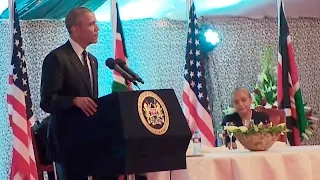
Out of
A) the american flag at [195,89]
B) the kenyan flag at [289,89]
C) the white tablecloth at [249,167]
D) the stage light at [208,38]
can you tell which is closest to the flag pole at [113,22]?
the american flag at [195,89]

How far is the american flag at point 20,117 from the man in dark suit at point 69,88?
1.60 metres

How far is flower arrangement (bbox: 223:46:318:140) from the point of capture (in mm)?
5754

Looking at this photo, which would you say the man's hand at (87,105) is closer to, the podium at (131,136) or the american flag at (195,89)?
the podium at (131,136)

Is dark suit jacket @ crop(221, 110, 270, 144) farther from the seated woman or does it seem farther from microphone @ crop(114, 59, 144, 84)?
microphone @ crop(114, 59, 144, 84)

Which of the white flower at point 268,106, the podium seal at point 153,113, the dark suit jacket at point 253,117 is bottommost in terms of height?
the podium seal at point 153,113

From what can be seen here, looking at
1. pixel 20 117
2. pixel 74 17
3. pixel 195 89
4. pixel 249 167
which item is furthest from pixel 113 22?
pixel 249 167

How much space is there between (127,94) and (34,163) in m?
2.15

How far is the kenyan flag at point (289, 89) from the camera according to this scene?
5516 mm

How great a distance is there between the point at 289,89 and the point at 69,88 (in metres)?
3.28

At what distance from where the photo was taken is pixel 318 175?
297 centimetres

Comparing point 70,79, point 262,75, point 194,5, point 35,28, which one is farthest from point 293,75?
point 70,79

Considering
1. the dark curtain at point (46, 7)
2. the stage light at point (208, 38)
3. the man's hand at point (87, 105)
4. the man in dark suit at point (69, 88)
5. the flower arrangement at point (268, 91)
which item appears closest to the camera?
the man's hand at point (87, 105)

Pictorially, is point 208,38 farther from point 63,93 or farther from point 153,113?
point 153,113

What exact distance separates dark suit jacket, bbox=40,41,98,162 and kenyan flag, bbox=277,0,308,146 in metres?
3.10
